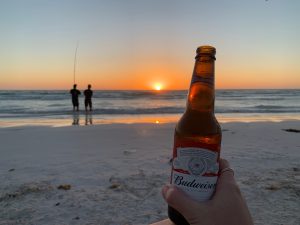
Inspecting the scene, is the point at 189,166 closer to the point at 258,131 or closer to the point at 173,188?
the point at 173,188

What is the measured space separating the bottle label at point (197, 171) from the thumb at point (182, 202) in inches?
1.9

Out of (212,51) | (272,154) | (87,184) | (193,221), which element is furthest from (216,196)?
(272,154)

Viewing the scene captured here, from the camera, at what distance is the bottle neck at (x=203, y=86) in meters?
1.44

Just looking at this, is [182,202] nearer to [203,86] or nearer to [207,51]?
[203,86]

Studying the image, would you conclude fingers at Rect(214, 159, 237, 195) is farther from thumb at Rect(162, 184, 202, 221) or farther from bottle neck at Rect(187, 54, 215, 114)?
bottle neck at Rect(187, 54, 215, 114)

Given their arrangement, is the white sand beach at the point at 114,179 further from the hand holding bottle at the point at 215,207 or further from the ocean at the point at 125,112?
the ocean at the point at 125,112

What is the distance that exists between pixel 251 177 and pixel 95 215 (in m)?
2.27

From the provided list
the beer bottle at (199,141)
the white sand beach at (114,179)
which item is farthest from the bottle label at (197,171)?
the white sand beach at (114,179)

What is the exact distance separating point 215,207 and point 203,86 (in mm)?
504

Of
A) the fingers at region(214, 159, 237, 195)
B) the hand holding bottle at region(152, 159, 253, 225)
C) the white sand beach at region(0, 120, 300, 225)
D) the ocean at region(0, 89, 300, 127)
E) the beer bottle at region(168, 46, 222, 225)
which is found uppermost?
the beer bottle at region(168, 46, 222, 225)

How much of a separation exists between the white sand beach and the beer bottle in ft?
7.43

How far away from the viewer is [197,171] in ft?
4.19

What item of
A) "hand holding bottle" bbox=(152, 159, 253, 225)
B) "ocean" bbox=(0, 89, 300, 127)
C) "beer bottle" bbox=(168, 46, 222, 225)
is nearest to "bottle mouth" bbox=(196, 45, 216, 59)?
"beer bottle" bbox=(168, 46, 222, 225)

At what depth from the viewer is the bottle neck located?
4.71 ft
